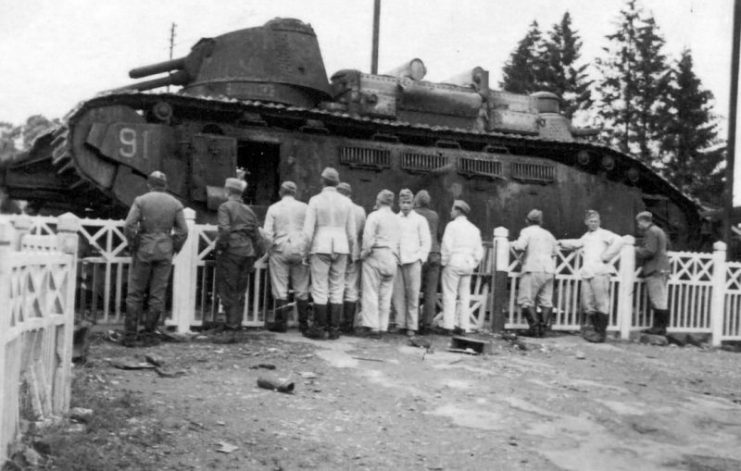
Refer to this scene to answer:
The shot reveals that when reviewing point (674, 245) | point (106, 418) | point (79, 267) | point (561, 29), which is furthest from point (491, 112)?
point (561, 29)

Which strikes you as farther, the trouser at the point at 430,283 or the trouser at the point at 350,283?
the trouser at the point at 430,283

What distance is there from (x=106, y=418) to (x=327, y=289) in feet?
15.8

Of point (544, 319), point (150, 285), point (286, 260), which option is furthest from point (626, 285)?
point (150, 285)

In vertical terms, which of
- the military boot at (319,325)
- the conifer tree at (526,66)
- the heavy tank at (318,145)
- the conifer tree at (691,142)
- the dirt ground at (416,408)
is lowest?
the dirt ground at (416,408)

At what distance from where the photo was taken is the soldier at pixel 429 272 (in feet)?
37.8

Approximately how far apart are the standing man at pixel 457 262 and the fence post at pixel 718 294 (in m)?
4.23

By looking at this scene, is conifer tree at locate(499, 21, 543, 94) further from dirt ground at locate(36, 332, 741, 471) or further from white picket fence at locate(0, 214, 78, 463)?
white picket fence at locate(0, 214, 78, 463)

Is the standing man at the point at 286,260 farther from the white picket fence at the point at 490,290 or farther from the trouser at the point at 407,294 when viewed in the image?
the trouser at the point at 407,294

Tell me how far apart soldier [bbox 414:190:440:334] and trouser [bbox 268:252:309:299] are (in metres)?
1.82

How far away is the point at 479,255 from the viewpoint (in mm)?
11578

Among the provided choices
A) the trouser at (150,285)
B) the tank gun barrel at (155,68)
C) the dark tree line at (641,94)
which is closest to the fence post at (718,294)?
the trouser at (150,285)

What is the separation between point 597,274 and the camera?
12242 mm

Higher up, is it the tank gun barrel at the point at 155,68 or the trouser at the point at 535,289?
the tank gun barrel at the point at 155,68

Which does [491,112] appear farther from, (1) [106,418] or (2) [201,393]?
(1) [106,418]
